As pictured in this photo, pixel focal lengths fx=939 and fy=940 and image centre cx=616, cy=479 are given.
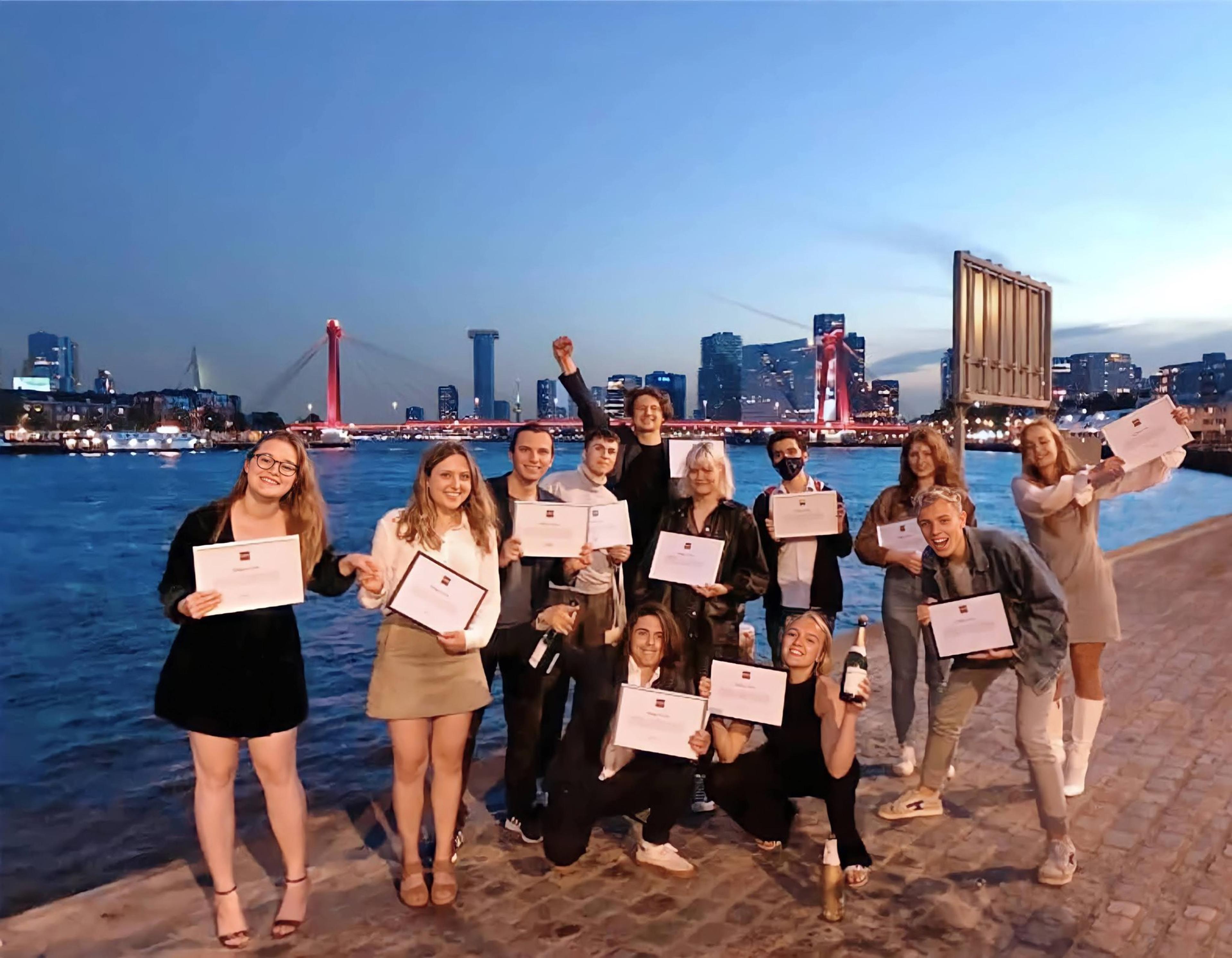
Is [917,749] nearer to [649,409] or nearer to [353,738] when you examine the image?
[649,409]

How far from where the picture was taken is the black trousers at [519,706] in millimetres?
3779

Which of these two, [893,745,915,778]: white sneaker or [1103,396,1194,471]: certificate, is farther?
[893,745,915,778]: white sneaker

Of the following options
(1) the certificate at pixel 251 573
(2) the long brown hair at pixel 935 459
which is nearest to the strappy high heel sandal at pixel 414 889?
(1) the certificate at pixel 251 573

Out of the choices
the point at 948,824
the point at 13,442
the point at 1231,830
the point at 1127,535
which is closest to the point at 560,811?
the point at 948,824

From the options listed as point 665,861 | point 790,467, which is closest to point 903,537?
point 790,467

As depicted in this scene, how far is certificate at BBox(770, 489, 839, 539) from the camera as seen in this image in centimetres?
421

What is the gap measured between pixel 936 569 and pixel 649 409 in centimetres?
155

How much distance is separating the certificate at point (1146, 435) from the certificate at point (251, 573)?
3.29m

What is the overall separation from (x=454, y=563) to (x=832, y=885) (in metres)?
1.73

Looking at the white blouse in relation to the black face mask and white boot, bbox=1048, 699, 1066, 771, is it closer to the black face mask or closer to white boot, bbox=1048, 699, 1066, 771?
the black face mask

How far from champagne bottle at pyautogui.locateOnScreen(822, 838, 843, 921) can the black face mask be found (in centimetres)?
167

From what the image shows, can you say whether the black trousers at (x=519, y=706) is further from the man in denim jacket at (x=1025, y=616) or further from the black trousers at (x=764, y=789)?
the man in denim jacket at (x=1025, y=616)

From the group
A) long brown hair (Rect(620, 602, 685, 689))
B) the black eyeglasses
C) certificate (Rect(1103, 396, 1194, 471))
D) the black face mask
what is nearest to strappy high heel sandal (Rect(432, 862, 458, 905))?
long brown hair (Rect(620, 602, 685, 689))

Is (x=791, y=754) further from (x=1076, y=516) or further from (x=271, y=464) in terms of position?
(x=271, y=464)
